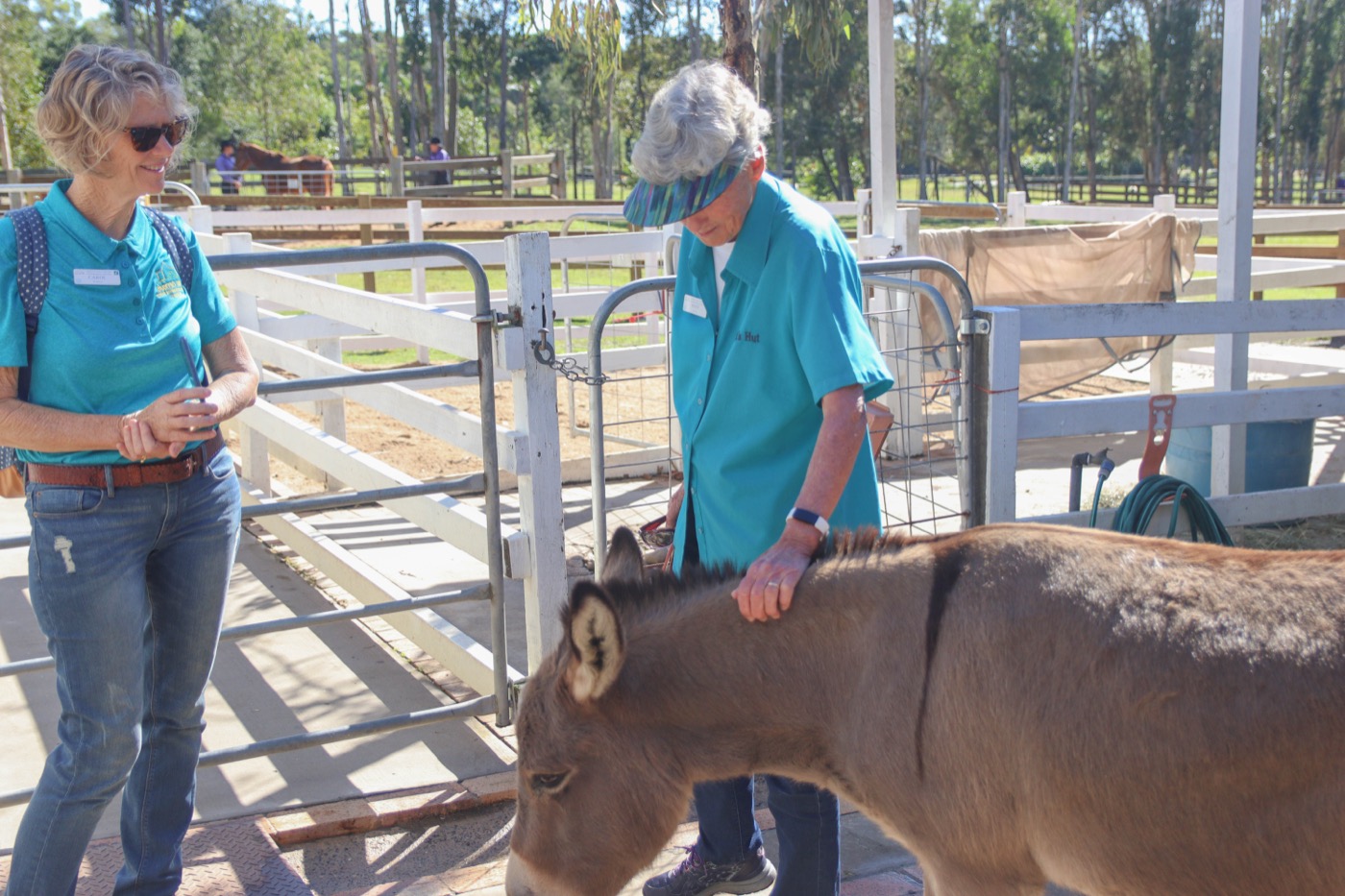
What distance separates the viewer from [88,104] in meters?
2.27

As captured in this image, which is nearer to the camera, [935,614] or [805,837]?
[935,614]

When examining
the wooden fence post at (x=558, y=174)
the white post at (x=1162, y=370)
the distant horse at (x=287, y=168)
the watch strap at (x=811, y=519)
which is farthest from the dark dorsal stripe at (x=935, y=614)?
the distant horse at (x=287, y=168)

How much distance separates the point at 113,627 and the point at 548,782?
980 mm

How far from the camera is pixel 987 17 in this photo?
56.5 metres

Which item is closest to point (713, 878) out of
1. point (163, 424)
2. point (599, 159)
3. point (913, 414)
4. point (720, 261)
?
point (720, 261)

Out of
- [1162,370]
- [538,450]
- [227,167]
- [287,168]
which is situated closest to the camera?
[538,450]

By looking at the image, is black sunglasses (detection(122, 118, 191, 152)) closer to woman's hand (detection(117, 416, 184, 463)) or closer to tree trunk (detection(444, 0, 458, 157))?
woman's hand (detection(117, 416, 184, 463))

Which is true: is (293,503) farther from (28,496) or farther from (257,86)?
(257,86)

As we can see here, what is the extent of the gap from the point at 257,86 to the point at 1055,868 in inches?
2264

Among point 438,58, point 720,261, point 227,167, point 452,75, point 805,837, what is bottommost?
point 805,837

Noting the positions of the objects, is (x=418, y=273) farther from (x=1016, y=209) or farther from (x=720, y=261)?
(x=720, y=261)

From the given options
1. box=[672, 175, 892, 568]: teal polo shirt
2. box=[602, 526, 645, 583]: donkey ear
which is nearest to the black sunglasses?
box=[672, 175, 892, 568]: teal polo shirt

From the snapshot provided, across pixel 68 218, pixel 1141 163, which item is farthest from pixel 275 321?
pixel 1141 163

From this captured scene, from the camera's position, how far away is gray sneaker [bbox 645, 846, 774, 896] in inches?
115
